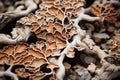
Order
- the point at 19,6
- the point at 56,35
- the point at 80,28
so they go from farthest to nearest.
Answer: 1. the point at 19,6
2. the point at 80,28
3. the point at 56,35

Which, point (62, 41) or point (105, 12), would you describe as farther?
point (105, 12)

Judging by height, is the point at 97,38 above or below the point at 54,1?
below

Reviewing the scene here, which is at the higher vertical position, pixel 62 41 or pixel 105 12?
pixel 105 12

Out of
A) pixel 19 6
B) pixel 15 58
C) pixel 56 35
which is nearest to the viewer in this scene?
pixel 15 58

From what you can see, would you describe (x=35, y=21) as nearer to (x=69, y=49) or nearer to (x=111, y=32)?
(x=69, y=49)

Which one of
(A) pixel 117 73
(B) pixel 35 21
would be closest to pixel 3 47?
(B) pixel 35 21

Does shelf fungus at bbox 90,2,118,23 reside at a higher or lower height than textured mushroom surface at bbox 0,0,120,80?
higher

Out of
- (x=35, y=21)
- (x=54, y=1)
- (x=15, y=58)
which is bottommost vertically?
(x=15, y=58)

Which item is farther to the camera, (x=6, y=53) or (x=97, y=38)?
(x=97, y=38)
